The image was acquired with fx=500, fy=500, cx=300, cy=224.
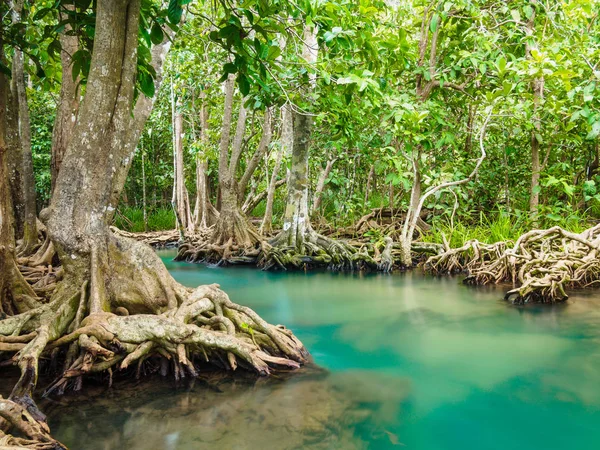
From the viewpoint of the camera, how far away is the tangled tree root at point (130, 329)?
371 centimetres

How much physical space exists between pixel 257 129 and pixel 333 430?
14149mm

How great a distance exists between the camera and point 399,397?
4000 mm

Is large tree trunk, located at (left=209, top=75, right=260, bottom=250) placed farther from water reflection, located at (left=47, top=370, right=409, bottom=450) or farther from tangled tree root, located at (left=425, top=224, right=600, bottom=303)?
water reflection, located at (left=47, top=370, right=409, bottom=450)

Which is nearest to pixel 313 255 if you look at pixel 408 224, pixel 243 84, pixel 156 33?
pixel 408 224

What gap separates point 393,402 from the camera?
390cm

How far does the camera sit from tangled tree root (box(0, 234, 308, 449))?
3707 millimetres

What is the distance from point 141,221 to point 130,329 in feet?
51.6

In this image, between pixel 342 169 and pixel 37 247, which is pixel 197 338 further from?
pixel 342 169

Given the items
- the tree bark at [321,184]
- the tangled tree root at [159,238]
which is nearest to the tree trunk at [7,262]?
the tree bark at [321,184]

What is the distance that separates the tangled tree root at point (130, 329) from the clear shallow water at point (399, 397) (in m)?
0.23

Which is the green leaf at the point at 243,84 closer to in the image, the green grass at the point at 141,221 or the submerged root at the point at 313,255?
the submerged root at the point at 313,255

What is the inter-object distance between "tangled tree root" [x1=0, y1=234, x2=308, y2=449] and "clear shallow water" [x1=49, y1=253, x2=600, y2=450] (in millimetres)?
229

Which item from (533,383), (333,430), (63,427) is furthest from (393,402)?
(63,427)

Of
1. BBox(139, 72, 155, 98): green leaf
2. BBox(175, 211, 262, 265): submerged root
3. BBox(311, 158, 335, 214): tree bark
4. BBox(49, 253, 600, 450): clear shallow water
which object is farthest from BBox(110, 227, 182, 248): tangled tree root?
BBox(139, 72, 155, 98): green leaf
